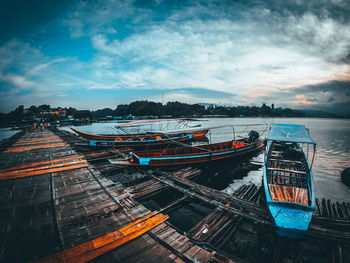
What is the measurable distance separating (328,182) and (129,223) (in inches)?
670

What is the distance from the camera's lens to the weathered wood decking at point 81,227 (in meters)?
3.85

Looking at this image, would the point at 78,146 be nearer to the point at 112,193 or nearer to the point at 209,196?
the point at 112,193

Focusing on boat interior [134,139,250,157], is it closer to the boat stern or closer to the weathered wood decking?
the weathered wood decking

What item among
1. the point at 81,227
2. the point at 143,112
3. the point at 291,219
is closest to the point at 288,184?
the point at 291,219

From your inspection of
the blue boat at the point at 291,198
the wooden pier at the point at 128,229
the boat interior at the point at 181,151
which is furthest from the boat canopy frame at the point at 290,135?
the boat interior at the point at 181,151

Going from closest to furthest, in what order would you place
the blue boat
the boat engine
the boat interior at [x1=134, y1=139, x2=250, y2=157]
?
the blue boat → the boat interior at [x1=134, y1=139, x2=250, y2=157] → the boat engine

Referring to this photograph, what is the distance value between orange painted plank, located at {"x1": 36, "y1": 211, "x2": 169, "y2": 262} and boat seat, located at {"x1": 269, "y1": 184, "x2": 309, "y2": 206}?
5.20 metres

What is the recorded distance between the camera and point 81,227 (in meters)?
4.77

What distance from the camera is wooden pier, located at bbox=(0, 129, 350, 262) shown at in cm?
394

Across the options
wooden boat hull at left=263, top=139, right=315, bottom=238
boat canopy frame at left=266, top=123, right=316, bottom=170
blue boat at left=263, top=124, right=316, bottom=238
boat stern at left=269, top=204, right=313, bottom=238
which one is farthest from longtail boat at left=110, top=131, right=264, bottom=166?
boat stern at left=269, top=204, right=313, bottom=238

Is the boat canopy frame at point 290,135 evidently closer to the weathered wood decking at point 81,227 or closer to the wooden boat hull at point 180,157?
the wooden boat hull at point 180,157

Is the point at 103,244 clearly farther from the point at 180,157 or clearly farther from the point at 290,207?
the point at 180,157

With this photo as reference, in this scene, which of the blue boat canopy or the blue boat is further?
the blue boat canopy

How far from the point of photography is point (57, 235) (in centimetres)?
444
